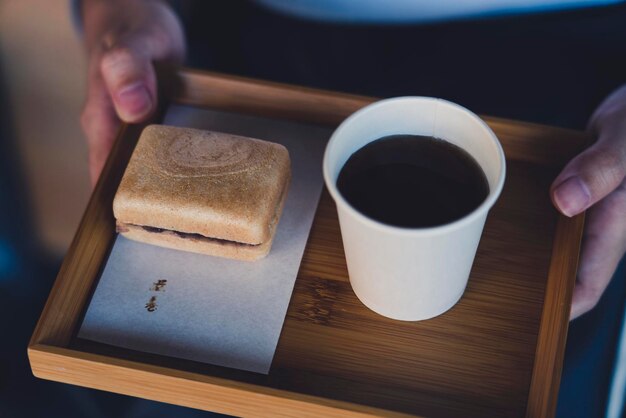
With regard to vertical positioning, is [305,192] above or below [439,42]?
below

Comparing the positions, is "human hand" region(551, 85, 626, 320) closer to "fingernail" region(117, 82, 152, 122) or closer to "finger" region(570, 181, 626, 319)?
"finger" region(570, 181, 626, 319)

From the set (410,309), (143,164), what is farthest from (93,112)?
(410,309)

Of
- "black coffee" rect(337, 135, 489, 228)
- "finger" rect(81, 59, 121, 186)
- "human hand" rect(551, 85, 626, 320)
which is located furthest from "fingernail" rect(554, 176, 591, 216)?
"finger" rect(81, 59, 121, 186)

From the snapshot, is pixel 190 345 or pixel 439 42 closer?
pixel 190 345

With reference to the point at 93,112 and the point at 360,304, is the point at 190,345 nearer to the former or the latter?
the point at 360,304

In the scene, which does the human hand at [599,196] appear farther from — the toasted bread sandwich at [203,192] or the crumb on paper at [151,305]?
the crumb on paper at [151,305]

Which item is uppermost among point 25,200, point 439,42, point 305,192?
point 439,42

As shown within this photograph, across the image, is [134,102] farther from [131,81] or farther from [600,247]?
[600,247]
